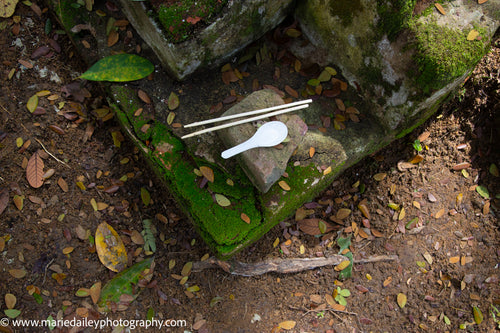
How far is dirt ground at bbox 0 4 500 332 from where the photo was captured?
2.48m

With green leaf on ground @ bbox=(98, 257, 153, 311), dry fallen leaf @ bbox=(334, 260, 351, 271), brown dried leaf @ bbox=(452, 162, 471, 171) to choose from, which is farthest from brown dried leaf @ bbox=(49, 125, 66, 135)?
brown dried leaf @ bbox=(452, 162, 471, 171)

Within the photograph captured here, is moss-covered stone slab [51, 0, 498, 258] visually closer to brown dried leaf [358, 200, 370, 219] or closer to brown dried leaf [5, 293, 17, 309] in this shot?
brown dried leaf [358, 200, 370, 219]

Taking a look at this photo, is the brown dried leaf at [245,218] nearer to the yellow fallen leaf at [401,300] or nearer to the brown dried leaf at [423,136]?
the yellow fallen leaf at [401,300]

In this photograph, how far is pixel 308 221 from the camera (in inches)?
112

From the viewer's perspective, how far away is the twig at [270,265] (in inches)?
105

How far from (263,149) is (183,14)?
0.95 m

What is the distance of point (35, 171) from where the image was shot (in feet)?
8.29

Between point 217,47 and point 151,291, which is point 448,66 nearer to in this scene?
point 217,47

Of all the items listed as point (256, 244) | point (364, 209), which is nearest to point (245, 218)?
point (256, 244)

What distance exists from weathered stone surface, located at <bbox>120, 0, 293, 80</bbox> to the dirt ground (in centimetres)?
72

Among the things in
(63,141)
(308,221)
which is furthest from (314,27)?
(63,141)

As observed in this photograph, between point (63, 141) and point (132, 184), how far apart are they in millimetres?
583

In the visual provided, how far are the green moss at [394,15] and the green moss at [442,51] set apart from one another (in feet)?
0.22

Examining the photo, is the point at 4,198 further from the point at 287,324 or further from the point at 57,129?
the point at 287,324
